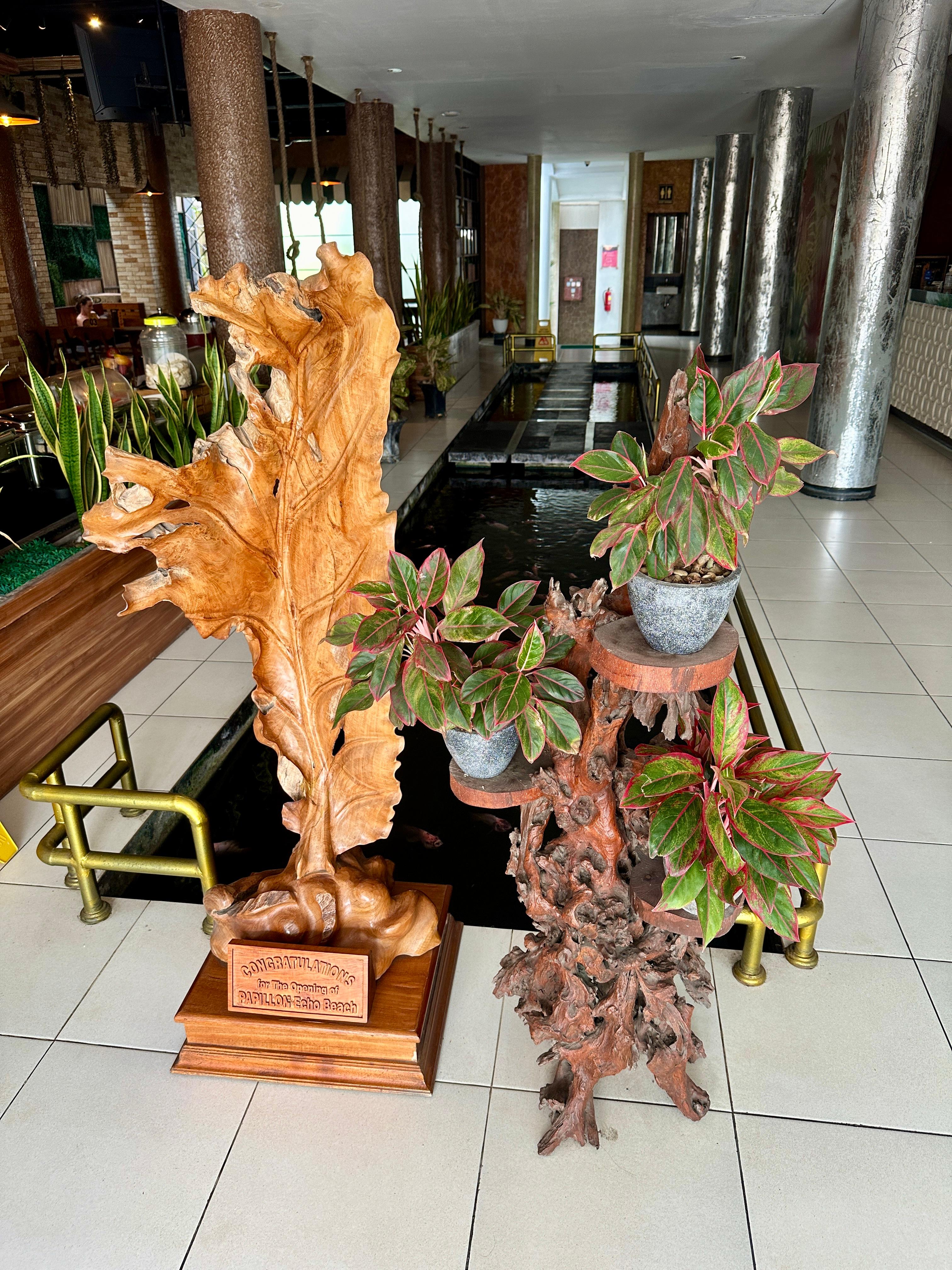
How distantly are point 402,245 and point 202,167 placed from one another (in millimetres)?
10552

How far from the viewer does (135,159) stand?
11.1 metres

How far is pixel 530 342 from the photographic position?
45.0 feet

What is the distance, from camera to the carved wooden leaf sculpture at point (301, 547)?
5.01ft

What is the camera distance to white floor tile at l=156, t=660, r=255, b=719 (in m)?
3.34

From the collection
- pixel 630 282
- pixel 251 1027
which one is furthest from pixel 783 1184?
pixel 630 282

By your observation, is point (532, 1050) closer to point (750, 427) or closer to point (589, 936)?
point (589, 936)

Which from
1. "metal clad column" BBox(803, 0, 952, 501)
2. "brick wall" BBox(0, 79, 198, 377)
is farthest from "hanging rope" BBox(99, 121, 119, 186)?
"metal clad column" BBox(803, 0, 952, 501)

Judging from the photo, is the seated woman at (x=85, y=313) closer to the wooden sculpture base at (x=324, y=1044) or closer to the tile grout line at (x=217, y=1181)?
the wooden sculpture base at (x=324, y=1044)

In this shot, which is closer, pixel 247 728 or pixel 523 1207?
pixel 523 1207

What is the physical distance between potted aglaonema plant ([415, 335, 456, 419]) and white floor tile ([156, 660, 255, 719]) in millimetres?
5577

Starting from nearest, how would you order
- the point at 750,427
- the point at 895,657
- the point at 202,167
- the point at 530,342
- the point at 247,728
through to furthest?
the point at 750,427
the point at 247,728
the point at 895,657
the point at 202,167
the point at 530,342

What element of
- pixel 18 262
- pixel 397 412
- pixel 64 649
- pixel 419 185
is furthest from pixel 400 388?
pixel 64 649

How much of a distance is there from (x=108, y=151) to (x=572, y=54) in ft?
24.1

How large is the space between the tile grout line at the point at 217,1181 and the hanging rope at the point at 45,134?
412 inches
